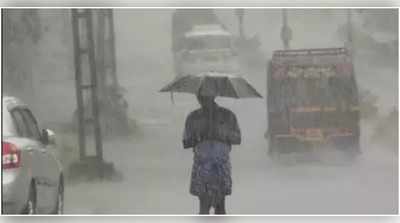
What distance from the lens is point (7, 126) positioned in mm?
3227

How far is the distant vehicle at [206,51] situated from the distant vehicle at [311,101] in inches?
6.8

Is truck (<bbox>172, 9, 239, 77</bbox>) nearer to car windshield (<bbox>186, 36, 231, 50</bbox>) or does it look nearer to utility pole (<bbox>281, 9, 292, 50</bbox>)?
car windshield (<bbox>186, 36, 231, 50</bbox>)

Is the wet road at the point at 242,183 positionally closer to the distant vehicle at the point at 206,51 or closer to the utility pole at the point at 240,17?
the distant vehicle at the point at 206,51

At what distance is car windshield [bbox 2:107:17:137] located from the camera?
3225 millimetres

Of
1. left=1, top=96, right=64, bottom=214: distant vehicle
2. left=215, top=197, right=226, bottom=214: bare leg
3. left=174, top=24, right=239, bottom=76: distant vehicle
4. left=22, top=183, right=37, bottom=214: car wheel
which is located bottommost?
left=215, top=197, right=226, bottom=214: bare leg

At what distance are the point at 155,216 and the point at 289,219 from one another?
0.55 m

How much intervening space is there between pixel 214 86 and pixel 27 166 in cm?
82

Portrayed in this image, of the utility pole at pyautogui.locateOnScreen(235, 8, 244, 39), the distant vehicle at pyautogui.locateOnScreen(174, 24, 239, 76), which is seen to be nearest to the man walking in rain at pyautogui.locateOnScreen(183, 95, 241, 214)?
the distant vehicle at pyautogui.locateOnScreen(174, 24, 239, 76)

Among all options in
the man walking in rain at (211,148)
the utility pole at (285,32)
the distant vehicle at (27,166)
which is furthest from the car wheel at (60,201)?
the utility pole at (285,32)

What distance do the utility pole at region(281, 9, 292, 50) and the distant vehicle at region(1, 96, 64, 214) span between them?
1.02 meters

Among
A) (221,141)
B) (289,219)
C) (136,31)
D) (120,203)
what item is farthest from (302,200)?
(136,31)

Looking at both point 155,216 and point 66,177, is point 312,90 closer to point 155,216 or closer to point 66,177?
point 155,216

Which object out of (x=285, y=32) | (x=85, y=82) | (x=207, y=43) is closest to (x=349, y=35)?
(x=285, y=32)

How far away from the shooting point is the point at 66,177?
3.25 meters
